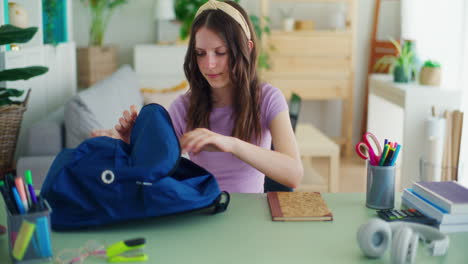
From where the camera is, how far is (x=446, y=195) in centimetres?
113

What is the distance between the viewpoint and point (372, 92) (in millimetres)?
4266

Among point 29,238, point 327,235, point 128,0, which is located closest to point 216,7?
point 327,235

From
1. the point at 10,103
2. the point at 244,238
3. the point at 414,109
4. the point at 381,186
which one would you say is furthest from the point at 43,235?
the point at 414,109

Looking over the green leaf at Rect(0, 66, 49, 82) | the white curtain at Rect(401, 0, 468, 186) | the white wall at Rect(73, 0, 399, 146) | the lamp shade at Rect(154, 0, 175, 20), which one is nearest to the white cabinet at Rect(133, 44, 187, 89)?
the lamp shade at Rect(154, 0, 175, 20)

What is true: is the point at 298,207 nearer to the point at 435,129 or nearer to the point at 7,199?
the point at 7,199

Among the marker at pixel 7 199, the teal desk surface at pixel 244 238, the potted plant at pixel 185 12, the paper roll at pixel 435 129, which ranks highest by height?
the potted plant at pixel 185 12

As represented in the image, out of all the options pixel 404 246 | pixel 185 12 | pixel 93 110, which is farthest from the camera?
pixel 185 12

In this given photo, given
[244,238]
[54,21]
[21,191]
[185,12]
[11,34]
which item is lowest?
[244,238]

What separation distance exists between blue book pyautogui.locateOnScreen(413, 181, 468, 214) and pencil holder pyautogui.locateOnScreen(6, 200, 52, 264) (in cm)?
75

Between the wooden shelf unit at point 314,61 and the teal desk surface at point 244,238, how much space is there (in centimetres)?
353

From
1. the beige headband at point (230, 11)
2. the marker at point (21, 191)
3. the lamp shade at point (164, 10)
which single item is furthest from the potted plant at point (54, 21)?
the marker at point (21, 191)

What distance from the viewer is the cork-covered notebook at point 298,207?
115 centimetres

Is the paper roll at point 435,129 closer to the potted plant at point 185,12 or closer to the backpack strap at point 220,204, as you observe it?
the potted plant at point 185,12

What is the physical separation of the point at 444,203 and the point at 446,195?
38mm
